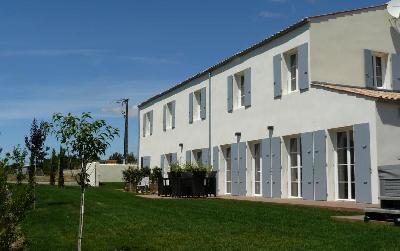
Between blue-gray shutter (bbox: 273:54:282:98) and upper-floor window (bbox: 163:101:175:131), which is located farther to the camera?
upper-floor window (bbox: 163:101:175:131)

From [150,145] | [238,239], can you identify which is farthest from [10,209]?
[150,145]

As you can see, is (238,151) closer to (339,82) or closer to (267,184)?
(267,184)

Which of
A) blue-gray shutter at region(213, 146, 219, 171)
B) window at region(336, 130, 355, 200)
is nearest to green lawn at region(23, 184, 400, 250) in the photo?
window at region(336, 130, 355, 200)

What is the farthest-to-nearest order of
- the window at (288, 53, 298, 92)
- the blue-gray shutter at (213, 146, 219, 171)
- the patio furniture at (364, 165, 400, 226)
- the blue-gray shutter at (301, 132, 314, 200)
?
the blue-gray shutter at (213, 146, 219, 171), the window at (288, 53, 298, 92), the blue-gray shutter at (301, 132, 314, 200), the patio furniture at (364, 165, 400, 226)

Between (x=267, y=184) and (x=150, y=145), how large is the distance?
14759mm

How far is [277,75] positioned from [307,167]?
3463 millimetres

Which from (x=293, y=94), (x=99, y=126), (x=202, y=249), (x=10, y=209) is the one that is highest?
(x=293, y=94)

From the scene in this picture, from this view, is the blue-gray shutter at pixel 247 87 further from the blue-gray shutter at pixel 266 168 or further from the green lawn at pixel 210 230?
the green lawn at pixel 210 230

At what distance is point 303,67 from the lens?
15.6 m

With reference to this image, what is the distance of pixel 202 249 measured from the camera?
721 cm

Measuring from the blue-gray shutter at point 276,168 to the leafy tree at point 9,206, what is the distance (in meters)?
11.6

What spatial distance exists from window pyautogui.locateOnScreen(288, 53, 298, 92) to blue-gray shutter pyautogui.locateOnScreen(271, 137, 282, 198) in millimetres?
1714

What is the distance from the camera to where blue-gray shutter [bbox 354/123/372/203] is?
13156mm

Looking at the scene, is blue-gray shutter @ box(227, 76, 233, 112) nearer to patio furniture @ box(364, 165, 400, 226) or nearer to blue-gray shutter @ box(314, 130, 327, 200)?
blue-gray shutter @ box(314, 130, 327, 200)
